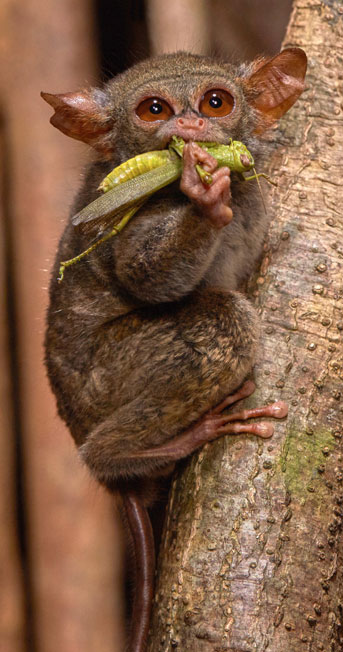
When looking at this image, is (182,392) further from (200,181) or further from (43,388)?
(43,388)

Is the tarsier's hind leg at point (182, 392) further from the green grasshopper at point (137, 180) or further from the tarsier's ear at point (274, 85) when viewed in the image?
the tarsier's ear at point (274, 85)

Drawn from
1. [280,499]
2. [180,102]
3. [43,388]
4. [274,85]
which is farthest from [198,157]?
[43,388]

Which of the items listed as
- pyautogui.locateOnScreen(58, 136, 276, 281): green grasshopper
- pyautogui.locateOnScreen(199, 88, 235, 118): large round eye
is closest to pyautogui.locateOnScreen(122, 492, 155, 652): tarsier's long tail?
pyautogui.locateOnScreen(58, 136, 276, 281): green grasshopper

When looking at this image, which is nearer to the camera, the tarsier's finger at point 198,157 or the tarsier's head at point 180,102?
the tarsier's finger at point 198,157

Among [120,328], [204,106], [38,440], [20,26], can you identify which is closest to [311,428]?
[120,328]

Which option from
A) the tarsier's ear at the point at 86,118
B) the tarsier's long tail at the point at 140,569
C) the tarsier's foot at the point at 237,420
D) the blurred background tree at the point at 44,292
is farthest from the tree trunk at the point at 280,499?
the blurred background tree at the point at 44,292

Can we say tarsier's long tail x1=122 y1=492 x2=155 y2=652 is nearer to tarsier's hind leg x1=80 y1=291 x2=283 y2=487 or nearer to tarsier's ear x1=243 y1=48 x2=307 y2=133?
tarsier's hind leg x1=80 y1=291 x2=283 y2=487

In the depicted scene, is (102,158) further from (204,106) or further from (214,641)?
(214,641)

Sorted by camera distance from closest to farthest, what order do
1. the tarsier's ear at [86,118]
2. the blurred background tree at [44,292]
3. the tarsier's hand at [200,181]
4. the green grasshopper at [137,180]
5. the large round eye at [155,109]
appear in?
1. the tarsier's hand at [200,181]
2. the green grasshopper at [137,180]
3. the large round eye at [155,109]
4. the tarsier's ear at [86,118]
5. the blurred background tree at [44,292]
